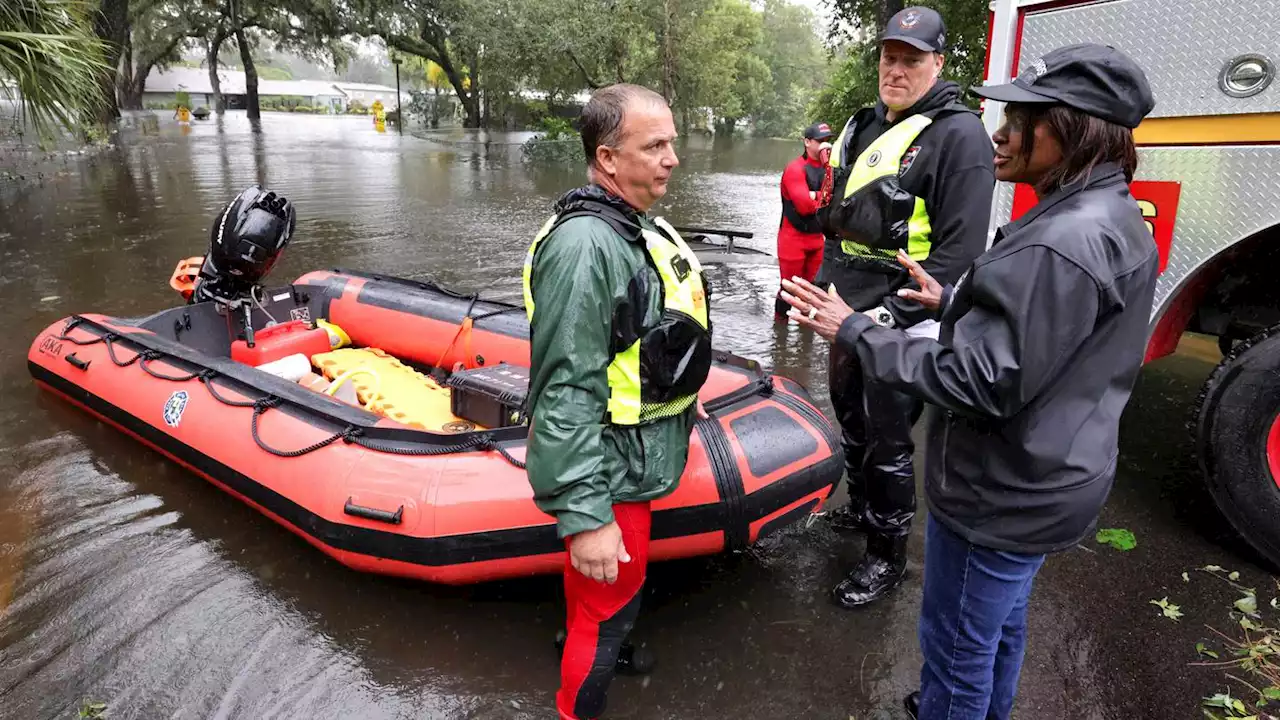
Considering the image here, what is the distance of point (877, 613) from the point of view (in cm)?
299

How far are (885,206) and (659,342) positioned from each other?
1.17 meters

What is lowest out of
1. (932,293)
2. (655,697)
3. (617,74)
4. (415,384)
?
(655,697)

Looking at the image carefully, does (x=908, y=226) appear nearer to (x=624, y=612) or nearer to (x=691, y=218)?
(x=624, y=612)

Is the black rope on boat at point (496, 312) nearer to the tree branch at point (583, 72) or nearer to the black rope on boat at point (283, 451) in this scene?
the black rope on boat at point (283, 451)

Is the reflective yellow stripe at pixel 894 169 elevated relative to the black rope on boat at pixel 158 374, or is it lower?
elevated

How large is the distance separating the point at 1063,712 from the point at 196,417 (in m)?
3.76

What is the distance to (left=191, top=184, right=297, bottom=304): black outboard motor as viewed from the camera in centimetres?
436

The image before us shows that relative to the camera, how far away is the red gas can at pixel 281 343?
4535mm

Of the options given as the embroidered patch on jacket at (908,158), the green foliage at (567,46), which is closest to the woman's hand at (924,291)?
the embroidered patch on jacket at (908,158)

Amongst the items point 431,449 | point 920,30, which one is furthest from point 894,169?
point 431,449

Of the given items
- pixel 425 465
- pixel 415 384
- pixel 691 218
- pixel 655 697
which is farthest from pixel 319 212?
pixel 655 697

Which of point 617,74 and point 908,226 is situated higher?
point 617,74

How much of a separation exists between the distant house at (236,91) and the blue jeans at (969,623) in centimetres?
6151

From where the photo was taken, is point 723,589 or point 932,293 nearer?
point 932,293
